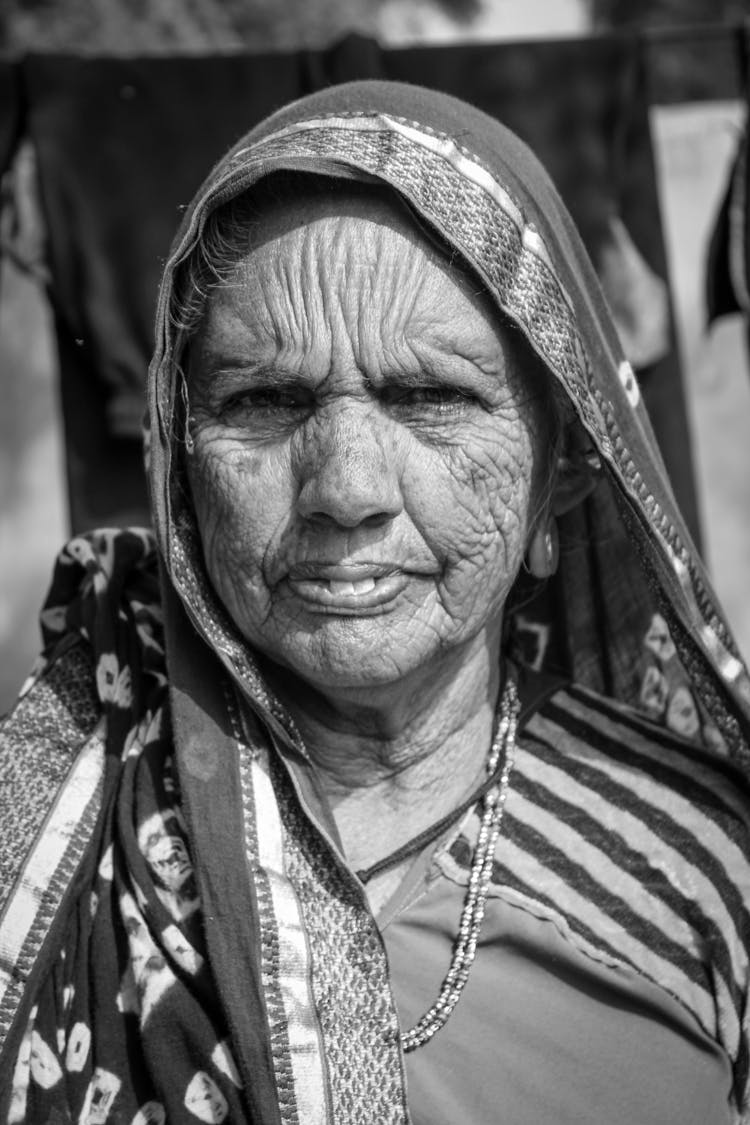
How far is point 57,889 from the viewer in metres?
1.76

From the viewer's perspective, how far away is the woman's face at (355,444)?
5.70 feet

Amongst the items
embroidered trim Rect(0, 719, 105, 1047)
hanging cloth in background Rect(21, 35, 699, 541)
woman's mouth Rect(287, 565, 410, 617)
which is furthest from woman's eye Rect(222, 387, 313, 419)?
hanging cloth in background Rect(21, 35, 699, 541)

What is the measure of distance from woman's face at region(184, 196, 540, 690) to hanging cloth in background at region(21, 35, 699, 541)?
1.82 meters

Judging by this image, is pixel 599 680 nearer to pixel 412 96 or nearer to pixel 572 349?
pixel 572 349

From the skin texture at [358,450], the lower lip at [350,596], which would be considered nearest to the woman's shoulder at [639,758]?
the skin texture at [358,450]

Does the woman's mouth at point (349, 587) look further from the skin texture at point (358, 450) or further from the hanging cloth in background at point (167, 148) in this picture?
the hanging cloth in background at point (167, 148)

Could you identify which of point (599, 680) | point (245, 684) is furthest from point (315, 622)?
point (599, 680)

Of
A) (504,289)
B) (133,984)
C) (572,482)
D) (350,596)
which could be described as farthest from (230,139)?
(133,984)

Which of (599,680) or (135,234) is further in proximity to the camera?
(135,234)

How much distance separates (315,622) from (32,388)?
171 inches

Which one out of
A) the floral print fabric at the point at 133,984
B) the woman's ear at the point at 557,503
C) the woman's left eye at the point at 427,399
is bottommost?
the floral print fabric at the point at 133,984

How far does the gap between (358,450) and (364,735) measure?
0.47 m

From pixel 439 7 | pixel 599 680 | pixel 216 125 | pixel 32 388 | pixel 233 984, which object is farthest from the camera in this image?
pixel 439 7

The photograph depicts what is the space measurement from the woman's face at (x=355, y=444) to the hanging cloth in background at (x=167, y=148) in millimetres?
1818
